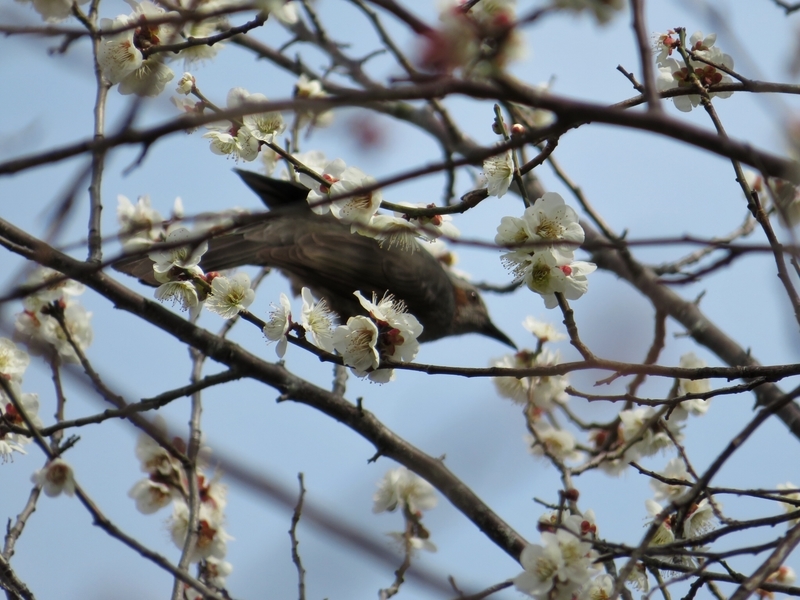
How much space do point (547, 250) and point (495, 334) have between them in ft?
15.6

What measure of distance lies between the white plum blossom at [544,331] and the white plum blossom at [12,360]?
7.32 ft

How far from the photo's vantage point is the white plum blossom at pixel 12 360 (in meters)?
3.14

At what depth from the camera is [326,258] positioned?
5359mm

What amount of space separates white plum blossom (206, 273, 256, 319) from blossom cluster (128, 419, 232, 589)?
1051mm

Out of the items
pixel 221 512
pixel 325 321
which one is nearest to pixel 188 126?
pixel 325 321

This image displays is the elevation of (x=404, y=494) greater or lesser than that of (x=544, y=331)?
lesser

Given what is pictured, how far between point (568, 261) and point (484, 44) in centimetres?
106

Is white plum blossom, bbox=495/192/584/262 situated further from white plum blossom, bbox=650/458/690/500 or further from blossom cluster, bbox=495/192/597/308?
white plum blossom, bbox=650/458/690/500

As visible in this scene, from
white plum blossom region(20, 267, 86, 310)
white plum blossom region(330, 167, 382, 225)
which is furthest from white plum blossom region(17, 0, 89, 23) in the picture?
white plum blossom region(330, 167, 382, 225)

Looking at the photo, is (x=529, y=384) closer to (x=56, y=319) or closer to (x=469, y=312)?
(x=56, y=319)

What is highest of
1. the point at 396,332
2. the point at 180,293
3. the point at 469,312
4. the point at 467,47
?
the point at 469,312

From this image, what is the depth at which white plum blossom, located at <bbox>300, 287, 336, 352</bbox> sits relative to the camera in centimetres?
264

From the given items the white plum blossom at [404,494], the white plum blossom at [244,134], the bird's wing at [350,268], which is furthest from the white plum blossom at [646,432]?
the bird's wing at [350,268]

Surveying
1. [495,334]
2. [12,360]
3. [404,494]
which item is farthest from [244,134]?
[495,334]
